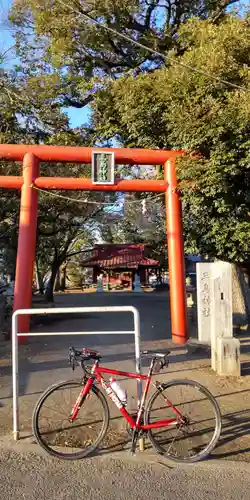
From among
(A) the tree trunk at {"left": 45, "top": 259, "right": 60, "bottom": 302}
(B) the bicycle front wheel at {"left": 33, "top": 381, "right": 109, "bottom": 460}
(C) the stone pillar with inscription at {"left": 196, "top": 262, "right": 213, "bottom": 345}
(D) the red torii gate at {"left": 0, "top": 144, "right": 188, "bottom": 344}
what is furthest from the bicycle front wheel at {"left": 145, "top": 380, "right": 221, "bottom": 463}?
(A) the tree trunk at {"left": 45, "top": 259, "right": 60, "bottom": 302}

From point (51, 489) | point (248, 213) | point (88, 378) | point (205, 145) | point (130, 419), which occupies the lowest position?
point (51, 489)

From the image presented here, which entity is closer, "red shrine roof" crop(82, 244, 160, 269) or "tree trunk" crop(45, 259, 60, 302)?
"tree trunk" crop(45, 259, 60, 302)

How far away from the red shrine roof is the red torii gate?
2857 cm

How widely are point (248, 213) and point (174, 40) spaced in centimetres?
680

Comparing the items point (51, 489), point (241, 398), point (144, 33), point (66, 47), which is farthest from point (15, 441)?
point (144, 33)

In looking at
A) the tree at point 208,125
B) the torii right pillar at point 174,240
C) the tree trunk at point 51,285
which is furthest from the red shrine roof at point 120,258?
the torii right pillar at point 174,240

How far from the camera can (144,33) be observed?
13.9 m

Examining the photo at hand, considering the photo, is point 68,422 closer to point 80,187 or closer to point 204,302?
point 204,302

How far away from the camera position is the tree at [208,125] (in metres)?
9.16

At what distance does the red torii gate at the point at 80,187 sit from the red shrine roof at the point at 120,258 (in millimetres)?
28571

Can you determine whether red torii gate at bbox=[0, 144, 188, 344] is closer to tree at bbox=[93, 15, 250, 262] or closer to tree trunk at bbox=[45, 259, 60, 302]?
tree at bbox=[93, 15, 250, 262]

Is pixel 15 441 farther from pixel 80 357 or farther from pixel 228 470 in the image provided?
pixel 228 470

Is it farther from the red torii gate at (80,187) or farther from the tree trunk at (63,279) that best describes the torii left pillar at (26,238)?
the tree trunk at (63,279)

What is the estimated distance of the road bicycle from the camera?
4.03m
